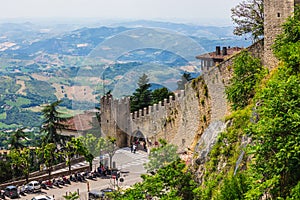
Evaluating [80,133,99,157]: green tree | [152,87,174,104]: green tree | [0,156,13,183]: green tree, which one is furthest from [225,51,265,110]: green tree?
[152,87,174,104]: green tree

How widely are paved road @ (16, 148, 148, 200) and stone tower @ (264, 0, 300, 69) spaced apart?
9.11 m

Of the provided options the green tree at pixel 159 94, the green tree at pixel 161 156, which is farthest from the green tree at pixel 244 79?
the green tree at pixel 159 94

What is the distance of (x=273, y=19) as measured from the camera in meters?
18.3

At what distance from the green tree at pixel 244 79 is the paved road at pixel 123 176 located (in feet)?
23.7

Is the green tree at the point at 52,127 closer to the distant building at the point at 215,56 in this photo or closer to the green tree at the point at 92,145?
the green tree at the point at 92,145

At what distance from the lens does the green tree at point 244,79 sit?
1912 cm

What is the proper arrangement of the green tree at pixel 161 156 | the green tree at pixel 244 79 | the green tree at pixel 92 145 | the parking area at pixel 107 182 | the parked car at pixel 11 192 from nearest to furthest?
the green tree at pixel 244 79, the green tree at pixel 161 156, the parking area at pixel 107 182, the parked car at pixel 11 192, the green tree at pixel 92 145

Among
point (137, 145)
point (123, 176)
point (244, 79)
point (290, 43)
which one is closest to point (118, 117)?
point (137, 145)

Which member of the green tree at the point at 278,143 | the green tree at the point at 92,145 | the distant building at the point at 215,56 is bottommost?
the green tree at the point at 92,145

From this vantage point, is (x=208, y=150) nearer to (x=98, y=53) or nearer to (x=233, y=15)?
(x=233, y=15)

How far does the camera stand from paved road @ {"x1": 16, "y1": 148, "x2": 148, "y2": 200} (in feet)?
82.5

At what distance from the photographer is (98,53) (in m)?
33.3

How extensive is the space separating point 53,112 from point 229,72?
68.7 ft

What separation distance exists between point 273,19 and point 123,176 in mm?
12124
